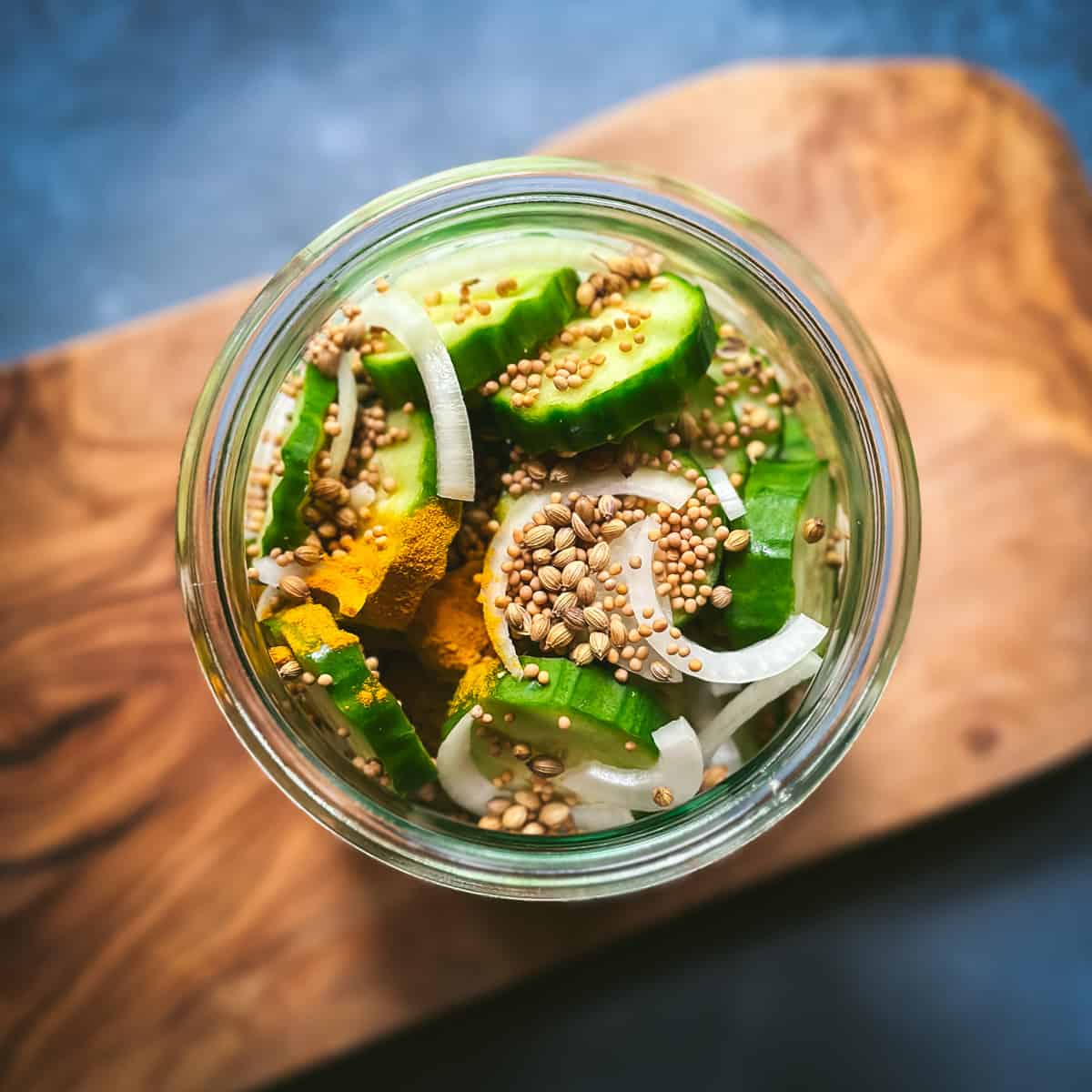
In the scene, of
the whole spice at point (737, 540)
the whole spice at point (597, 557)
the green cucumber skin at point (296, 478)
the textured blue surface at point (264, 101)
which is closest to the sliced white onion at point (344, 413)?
the green cucumber skin at point (296, 478)

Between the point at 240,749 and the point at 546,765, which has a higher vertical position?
the point at 240,749

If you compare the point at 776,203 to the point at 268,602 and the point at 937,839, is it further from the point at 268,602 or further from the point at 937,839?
the point at 937,839

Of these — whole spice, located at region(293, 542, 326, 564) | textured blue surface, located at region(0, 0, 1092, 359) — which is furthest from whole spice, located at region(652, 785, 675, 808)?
textured blue surface, located at region(0, 0, 1092, 359)

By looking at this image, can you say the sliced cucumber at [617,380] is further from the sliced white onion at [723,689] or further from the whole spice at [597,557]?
the sliced white onion at [723,689]

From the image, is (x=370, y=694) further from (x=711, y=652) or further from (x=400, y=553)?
(x=711, y=652)

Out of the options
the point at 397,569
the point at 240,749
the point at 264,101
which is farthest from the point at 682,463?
the point at 264,101

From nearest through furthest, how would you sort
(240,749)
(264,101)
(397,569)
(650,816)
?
(397,569)
(650,816)
(240,749)
(264,101)
